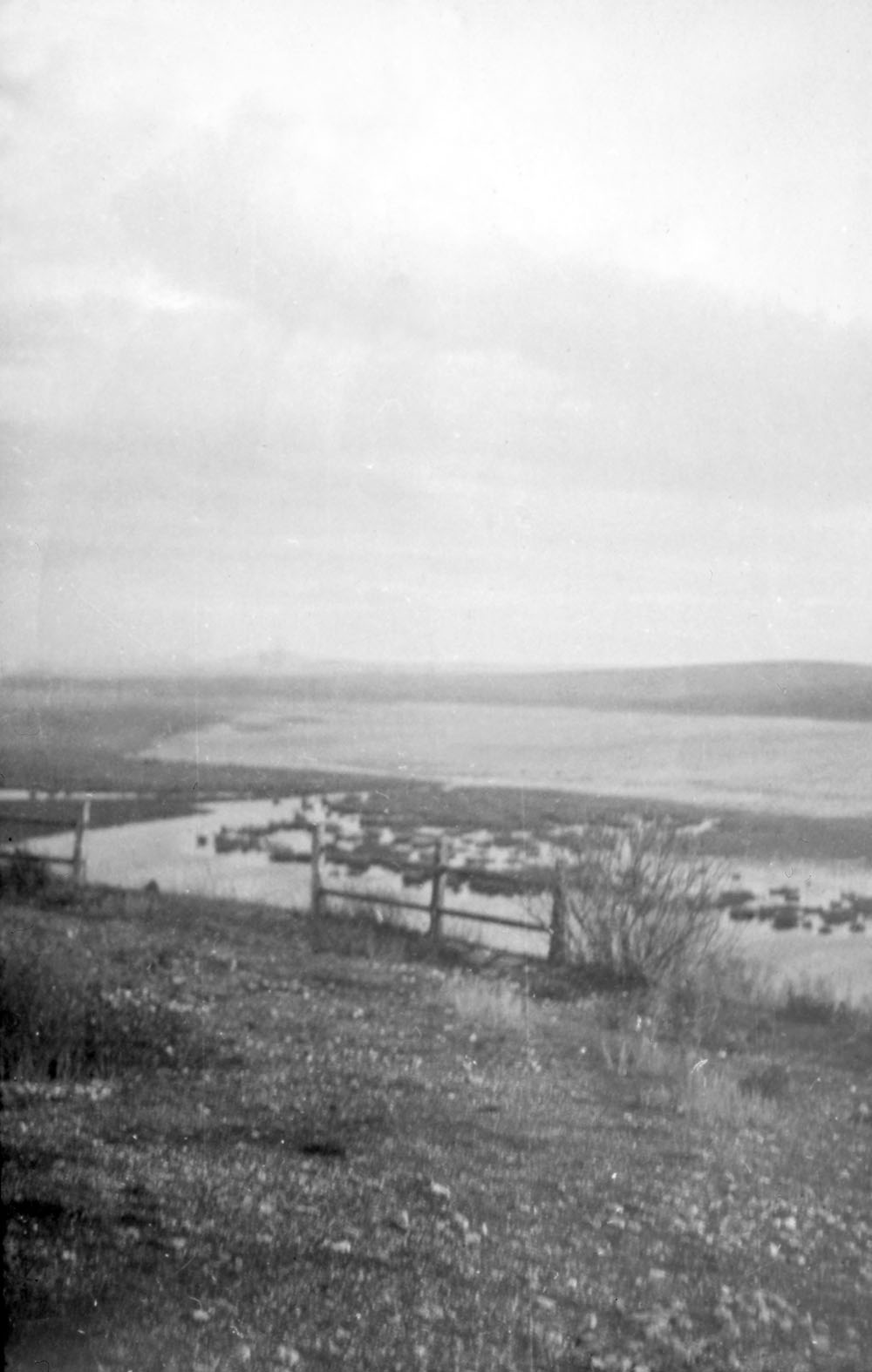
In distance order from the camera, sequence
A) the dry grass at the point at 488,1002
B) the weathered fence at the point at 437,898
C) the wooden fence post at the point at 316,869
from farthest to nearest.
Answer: the weathered fence at the point at 437,898
the dry grass at the point at 488,1002
the wooden fence post at the point at 316,869

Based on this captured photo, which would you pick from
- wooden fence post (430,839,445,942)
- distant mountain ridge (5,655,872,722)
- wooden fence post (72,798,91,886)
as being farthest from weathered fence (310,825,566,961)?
wooden fence post (72,798,91,886)

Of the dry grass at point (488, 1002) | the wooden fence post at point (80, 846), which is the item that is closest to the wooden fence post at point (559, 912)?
the dry grass at point (488, 1002)

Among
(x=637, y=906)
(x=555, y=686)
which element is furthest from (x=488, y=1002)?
(x=555, y=686)

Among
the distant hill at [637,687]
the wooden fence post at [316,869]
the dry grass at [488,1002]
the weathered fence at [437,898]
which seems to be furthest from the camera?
the weathered fence at [437,898]

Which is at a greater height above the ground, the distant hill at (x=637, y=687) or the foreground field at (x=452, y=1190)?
the distant hill at (x=637, y=687)

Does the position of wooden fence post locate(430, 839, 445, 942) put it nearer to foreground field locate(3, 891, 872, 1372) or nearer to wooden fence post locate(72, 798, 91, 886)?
foreground field locate(3, 891, 872, 1372)

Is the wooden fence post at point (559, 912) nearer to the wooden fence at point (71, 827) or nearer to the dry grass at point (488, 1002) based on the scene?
the dry grass at point (488, 1002)

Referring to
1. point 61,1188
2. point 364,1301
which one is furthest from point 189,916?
point 364,1301
